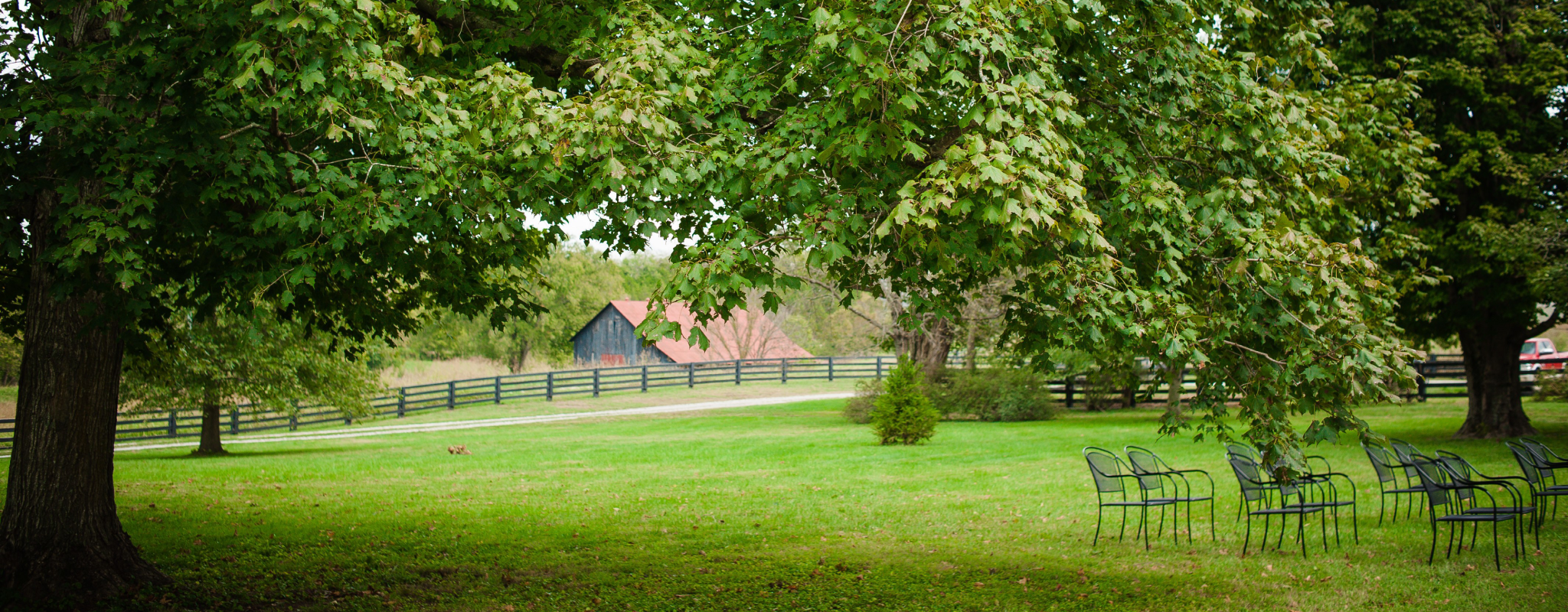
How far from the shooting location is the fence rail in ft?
84.3

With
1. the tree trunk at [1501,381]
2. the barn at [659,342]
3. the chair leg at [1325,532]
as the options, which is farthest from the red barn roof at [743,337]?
the chair leg at [1325,532]

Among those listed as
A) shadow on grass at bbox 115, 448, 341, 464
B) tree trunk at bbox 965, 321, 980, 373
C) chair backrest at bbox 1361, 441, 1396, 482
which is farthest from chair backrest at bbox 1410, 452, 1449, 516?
shadow on grass at bbox 115, 448, 341, 464

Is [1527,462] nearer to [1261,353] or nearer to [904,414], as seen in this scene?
[1261,353]

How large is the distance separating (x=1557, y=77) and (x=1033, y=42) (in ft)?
46.3

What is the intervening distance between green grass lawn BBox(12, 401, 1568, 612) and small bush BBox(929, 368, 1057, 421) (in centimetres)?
763

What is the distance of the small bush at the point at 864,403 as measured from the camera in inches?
991

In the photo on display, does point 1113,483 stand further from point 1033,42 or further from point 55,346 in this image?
point 55,346

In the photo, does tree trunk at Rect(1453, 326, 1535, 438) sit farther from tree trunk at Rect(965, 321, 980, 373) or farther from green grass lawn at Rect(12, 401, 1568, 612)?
tree trunk at Rect(965, 321, 980, 373)

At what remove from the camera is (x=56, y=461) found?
22.3 ft

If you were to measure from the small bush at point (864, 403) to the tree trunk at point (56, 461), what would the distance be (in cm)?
1914

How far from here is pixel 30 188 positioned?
5.70m

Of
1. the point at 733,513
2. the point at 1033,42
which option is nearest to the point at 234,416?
the point at 733,513

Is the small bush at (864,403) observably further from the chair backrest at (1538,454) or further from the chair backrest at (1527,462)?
the chair backrest at (1527,462)

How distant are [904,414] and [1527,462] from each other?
35.4ft
